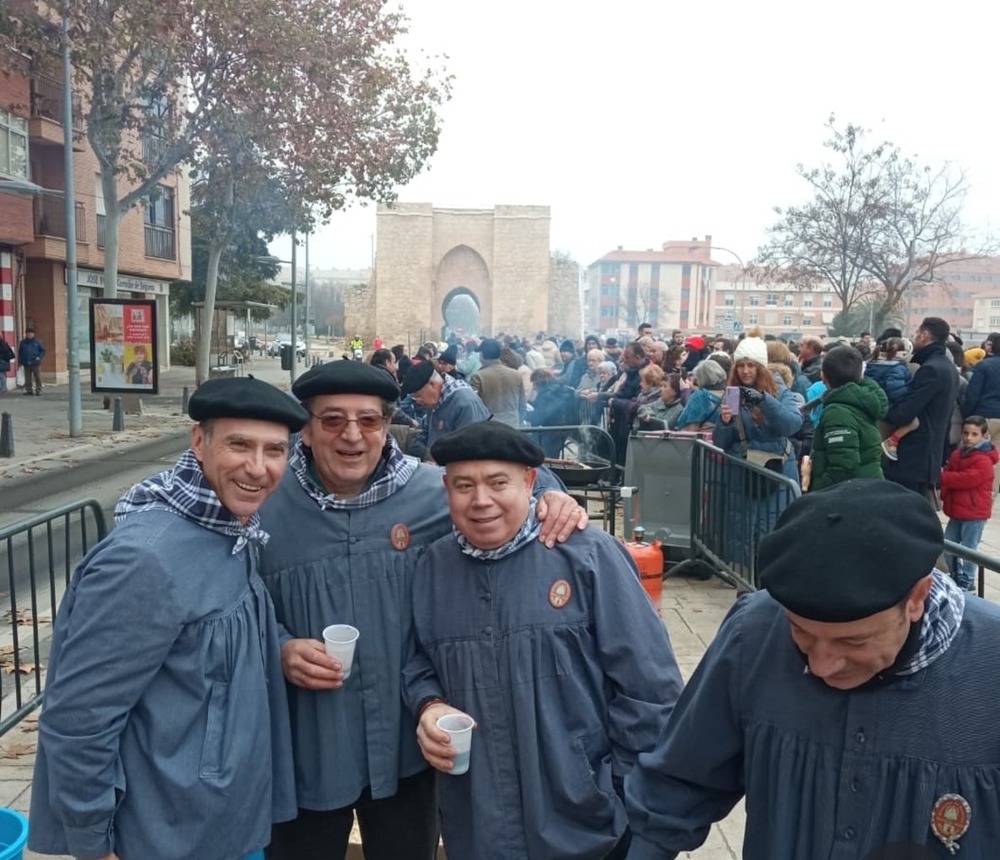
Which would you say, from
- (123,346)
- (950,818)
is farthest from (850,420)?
(123,346)

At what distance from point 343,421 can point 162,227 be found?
31804mm

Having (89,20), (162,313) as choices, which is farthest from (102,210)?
(89,20)

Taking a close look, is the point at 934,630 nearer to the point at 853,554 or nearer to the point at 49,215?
the point at 853,554

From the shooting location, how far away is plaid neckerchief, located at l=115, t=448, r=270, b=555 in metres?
2.07

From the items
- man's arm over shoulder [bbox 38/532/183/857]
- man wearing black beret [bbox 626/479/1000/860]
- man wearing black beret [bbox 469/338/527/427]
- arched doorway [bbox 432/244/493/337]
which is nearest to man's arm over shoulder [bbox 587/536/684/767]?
man wearing black beret [bbox 626/479/1000/860]

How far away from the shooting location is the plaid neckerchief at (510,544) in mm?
2256

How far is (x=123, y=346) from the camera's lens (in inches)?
667

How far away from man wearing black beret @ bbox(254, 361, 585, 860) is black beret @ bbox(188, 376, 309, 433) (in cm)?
23

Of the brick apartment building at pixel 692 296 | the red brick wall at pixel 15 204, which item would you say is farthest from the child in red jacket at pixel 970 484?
the brick apartment building at pixel 692 296

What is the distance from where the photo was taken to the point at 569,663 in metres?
2.21

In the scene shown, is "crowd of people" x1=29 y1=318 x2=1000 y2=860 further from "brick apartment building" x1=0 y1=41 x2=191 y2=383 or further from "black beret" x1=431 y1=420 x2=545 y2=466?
"brick apartment building" x1=0 y1=41 x2=191 y2=383

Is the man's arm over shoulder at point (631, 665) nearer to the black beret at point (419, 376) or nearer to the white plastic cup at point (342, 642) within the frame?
the white plastic cup at point (342, 642)

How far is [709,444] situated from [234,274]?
37.2 meters

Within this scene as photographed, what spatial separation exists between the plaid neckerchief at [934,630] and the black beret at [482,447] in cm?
104
